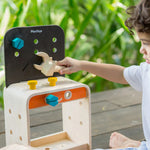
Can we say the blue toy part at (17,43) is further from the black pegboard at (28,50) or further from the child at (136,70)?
the child at (136,70)

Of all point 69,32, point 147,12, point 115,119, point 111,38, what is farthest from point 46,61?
point 69,32

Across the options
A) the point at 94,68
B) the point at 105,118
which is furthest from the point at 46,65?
the point at 105,118

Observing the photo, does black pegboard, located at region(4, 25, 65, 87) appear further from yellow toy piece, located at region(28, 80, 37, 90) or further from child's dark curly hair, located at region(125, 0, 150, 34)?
child's dark curly hair, located at region(125, 0, 150, 34)

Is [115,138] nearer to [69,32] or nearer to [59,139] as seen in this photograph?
[59,139]

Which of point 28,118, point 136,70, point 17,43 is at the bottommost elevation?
A: point 28,118

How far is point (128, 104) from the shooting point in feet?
Answer: 5.54

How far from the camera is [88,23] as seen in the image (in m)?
2.03

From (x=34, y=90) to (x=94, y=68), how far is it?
0.25 metres

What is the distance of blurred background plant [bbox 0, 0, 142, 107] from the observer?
183 centimetres

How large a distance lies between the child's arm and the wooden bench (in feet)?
0.86

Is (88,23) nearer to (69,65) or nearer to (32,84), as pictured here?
(69,65)

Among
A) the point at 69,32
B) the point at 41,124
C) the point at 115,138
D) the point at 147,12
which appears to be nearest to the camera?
the point at 147,12

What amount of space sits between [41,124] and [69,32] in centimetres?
147

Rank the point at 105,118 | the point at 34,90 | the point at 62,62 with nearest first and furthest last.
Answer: the point at 34,90 → the point at 62,62 → the point at 105,118
